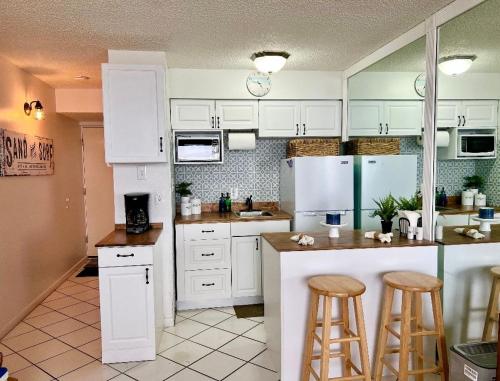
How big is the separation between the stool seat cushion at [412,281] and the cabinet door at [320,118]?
2.17m

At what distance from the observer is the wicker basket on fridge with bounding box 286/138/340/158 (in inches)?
158

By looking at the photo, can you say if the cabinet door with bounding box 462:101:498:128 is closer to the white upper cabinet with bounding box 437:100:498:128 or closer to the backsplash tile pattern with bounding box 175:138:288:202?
the white upper cabinet with bounding box 437:100:498:128

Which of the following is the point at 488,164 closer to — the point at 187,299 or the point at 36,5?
the point at 187,299

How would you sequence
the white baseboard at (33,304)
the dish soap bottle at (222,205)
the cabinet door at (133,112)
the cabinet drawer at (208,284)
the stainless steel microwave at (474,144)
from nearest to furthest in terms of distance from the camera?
1. the stainless steel microwave at (474,144)
2. the cabinet door at (133,112)
3. the white baseboard at (33,304)
4. the cabinet drawer at (208,284)
5. the dish soap bottle at (222,205)

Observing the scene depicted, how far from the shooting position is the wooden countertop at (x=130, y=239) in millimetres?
2773

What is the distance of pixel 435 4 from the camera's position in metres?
2.50

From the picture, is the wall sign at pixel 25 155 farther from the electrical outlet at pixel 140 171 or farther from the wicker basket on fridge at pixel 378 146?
→ the wicker basket on fridge at pixel 378 146

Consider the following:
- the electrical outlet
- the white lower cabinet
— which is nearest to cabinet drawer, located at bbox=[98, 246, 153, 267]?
the white lower cabinet

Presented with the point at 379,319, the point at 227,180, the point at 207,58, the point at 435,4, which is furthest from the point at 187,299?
the point at 435,4

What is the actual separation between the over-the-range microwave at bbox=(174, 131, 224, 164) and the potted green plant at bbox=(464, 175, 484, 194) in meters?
2.35

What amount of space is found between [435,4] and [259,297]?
305 cm

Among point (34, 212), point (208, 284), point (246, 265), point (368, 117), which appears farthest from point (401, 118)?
point (34, 212)

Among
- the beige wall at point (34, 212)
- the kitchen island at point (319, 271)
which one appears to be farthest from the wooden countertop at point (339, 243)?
the beige wall at point (34, 212)

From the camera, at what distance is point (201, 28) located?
2.83 m
